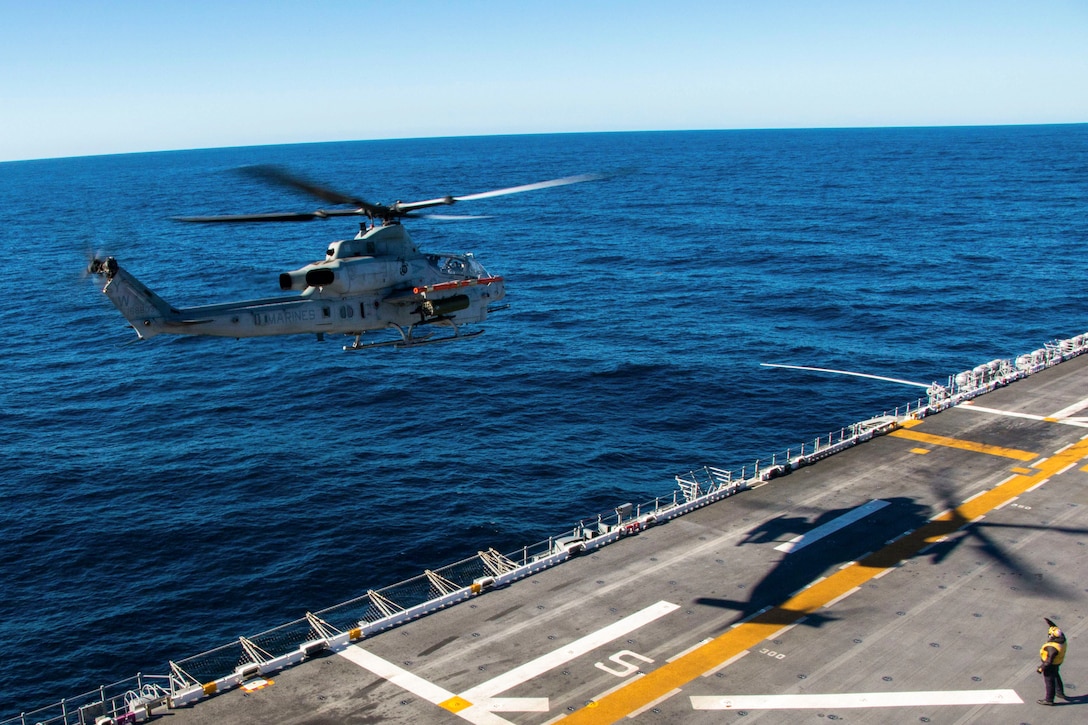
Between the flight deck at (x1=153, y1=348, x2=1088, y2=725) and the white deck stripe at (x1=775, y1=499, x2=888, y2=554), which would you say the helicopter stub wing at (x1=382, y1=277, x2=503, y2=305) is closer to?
the flight deck at (x1=153, y1=348, x2=1088, y2=725)

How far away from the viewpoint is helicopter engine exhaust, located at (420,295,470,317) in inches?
1459

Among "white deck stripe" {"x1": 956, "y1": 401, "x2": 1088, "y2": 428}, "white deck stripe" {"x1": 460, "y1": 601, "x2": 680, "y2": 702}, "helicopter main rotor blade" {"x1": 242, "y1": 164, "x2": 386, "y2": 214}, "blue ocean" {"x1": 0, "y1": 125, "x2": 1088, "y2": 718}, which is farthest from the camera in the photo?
"white deck stripe" {"x1": 956, "y1": 401, "x2": 1088, "y2": 428}

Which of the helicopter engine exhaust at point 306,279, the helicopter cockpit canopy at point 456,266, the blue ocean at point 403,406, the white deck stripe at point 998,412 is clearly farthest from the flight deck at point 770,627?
the blue ocean at point 403,406

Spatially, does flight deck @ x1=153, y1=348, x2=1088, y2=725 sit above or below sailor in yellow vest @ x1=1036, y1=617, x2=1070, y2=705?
below

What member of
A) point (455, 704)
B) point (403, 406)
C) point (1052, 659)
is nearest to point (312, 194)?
point (455, 704)

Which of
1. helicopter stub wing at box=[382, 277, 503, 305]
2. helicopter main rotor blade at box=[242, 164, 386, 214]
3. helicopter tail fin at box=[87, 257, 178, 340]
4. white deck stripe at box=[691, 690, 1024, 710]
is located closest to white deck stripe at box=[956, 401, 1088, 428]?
white deck stripe at box=[691, 690, 1024, 710]

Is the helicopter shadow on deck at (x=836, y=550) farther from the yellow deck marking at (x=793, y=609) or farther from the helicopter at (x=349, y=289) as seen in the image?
the helicopter at (x=349, y=289)

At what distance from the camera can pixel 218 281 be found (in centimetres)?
9981

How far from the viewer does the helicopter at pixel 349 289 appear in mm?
30375

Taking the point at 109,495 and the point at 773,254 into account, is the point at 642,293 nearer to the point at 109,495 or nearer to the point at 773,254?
the point at 773,254

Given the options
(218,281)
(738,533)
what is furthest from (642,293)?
(738,533)

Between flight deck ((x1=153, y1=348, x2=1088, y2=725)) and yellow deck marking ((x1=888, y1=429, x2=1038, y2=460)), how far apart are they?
242cm

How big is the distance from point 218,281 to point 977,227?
10926 cm

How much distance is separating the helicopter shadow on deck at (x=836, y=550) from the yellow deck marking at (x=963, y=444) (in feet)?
27.0
